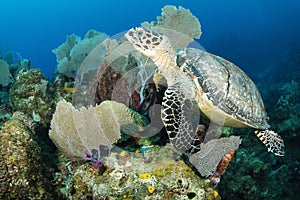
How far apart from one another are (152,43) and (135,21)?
93132 millimetres

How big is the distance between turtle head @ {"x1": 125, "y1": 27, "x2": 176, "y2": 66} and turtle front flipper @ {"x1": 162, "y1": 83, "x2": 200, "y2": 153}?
1.39 ft

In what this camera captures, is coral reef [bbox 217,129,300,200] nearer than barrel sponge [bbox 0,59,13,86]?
Yes

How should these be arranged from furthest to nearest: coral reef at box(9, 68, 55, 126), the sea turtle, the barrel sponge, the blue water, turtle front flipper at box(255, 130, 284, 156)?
the blue water < the barrel sponge < coral reef at box(9, 68, 55, 126) < turtle front flipper at box(255, 130, 284, 156) < the sea turtle

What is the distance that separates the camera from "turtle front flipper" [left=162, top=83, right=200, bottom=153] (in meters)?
2.76

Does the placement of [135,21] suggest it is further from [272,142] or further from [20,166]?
[20,166]

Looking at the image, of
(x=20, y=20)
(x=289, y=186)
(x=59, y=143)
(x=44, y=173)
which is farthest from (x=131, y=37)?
(x=20, y=20)

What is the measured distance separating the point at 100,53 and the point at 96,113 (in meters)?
2.12

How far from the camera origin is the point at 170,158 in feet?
8.18

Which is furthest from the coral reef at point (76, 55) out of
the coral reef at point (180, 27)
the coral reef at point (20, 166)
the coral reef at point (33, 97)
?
the coral reef at point (20, 166)

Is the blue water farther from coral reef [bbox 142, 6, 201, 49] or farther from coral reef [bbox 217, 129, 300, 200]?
coral reef [bbox 142, 6, 201, 49]

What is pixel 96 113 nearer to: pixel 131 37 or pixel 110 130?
pixel 110 130

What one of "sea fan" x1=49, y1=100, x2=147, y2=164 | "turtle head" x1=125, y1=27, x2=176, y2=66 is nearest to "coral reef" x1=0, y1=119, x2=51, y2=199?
"sea fan" x1=49, y1=100, x2=147, y2=164

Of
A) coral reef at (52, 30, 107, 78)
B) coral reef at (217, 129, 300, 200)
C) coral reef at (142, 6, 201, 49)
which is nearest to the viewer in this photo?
coral reef at (217, 129, 300, 200)

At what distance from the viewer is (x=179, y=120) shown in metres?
2.95
